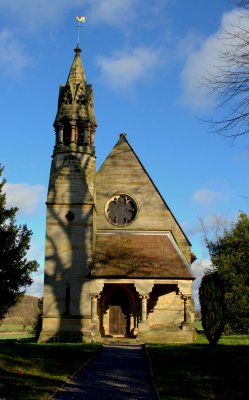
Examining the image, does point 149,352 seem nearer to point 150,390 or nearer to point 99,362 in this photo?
point 99,362

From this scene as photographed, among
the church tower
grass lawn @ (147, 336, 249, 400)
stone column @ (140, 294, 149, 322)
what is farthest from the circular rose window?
grass lawn @ (147, 336, 249, 400)

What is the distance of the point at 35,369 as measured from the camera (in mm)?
13883

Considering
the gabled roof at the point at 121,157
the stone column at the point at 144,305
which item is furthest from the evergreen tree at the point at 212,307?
the gabled roof at the point at 121,157

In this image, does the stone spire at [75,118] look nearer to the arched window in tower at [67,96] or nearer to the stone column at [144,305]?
the arched window in tower at [67,96]

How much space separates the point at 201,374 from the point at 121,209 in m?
18.4

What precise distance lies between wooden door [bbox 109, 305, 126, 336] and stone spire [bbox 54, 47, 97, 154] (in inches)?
381

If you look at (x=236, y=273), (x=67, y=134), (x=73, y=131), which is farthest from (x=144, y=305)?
(x=236, y=273)

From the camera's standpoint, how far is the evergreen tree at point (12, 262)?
27438mm

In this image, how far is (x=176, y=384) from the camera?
39.3 feet

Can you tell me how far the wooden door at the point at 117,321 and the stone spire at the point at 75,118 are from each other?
9686 millimetres

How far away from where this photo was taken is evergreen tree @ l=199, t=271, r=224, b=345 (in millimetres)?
23266

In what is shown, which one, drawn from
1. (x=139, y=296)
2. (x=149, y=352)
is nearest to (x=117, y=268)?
(x=139, y=296)

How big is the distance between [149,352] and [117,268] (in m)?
8.35

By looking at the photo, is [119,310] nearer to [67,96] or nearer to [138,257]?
[138,257]
